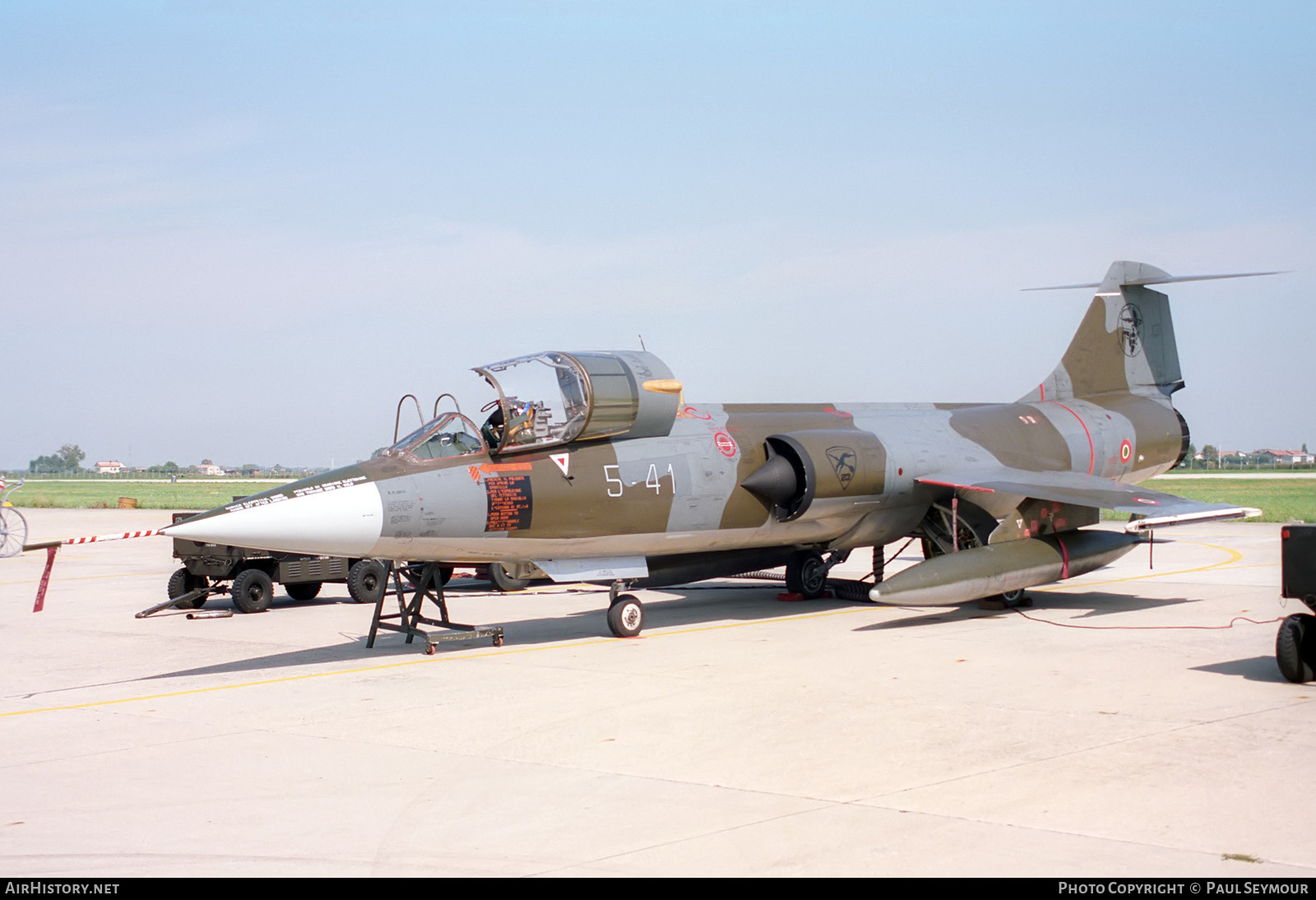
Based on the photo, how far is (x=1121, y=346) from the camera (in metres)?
18.5

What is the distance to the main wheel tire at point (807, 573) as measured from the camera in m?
15.9

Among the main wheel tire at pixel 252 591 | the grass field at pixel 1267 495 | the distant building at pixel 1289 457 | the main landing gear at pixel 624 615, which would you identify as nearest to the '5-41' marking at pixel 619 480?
the main landing gear at pixel 624 615

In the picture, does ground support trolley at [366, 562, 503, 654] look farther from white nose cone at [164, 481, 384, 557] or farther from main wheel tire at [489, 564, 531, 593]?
main wheel tire at [489, 564, 531, 593]

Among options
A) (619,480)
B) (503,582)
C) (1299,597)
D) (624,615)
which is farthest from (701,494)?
(1299,597)

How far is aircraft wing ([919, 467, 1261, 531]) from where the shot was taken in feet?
41.2

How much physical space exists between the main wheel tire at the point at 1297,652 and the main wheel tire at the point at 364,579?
11.2m

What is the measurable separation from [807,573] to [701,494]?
3.73m

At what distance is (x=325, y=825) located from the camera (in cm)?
576

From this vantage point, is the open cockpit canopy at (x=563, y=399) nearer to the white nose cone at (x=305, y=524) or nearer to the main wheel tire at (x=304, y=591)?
the white nose cone at (x=305, y=524)

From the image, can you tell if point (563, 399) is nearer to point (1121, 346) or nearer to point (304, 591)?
point (304, 591)

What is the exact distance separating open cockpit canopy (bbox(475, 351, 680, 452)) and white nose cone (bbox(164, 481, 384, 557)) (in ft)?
5.09
